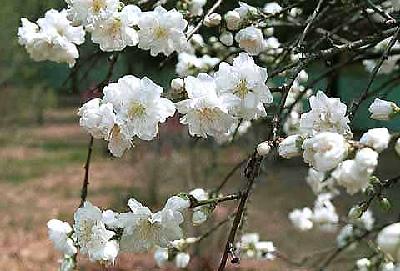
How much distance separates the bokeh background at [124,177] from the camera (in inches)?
222

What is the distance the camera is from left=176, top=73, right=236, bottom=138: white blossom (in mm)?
1068

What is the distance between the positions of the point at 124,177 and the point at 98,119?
25.3 feet

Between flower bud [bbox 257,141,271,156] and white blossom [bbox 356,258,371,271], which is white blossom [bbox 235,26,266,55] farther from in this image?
white blossom [bbox 356,258,371,271]

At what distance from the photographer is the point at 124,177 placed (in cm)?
875

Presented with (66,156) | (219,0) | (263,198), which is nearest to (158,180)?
(263,198)

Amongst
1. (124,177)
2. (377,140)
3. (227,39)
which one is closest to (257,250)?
(227,39)

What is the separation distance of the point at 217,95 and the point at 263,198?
690 cm

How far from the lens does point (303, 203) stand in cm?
750

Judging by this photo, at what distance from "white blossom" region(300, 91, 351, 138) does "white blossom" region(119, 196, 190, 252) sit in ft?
0.67

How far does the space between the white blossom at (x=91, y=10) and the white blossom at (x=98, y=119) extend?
0.71ft

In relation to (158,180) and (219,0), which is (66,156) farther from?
(219,0)

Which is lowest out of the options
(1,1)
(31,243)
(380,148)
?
(380,148)

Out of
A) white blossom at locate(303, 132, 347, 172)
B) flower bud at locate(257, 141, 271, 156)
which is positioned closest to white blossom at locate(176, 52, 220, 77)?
flower bud at locate(257, 141, 271, 156)

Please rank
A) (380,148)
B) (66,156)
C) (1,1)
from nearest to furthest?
1. (380,148)
2. (1,1)
3. (66,156)
